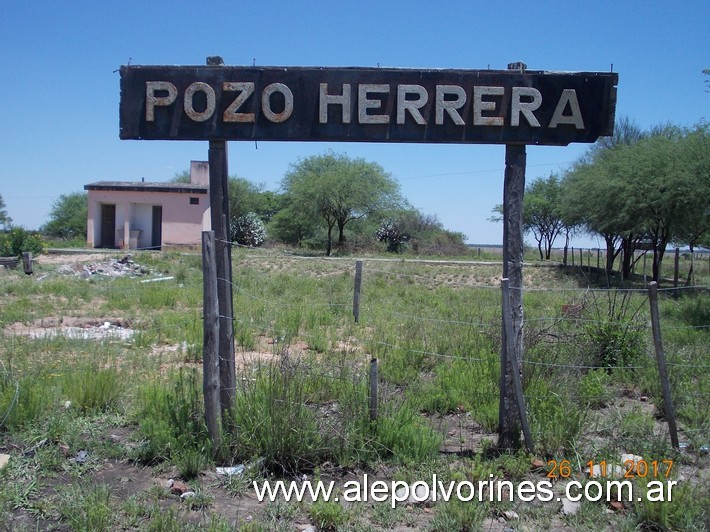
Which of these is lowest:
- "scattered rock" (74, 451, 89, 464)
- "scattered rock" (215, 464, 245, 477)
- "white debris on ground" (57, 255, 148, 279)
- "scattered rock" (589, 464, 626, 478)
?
"scattered rock" (215, 464, 245, 477)

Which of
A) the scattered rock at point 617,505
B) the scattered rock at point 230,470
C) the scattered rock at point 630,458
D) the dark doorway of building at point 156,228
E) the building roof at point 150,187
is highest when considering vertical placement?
the building roof at point 150,187

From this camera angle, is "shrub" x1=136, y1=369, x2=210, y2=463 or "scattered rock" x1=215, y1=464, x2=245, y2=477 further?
"shrub" x1=136, y1=369, x2=210, y2=463

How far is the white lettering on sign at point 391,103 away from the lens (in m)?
5.55

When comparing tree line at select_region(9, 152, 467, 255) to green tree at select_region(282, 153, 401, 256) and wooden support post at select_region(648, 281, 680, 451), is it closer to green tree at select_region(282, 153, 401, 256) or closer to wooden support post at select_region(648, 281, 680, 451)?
green tree at select_region(282, 153, 401, 256)

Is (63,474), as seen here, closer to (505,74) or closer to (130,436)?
(130,436)

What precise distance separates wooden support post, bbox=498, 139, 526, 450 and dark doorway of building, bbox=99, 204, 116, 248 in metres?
36.3

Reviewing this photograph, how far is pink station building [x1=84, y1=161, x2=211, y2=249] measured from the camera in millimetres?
36625

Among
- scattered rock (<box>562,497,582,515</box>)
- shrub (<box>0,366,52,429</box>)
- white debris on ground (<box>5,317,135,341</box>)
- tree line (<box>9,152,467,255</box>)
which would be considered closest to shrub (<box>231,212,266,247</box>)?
tree line (<box>9,152,467,255</box>)

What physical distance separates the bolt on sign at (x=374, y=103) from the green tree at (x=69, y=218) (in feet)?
178

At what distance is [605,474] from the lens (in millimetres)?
4828

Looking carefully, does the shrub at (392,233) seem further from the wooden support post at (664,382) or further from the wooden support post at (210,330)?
the wooden support post at (210,330)

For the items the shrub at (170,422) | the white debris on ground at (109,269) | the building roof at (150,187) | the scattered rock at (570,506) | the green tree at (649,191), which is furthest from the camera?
the building roof at (150,187)

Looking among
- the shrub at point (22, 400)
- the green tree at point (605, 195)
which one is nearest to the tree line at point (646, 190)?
the green tree at point (605, 195)

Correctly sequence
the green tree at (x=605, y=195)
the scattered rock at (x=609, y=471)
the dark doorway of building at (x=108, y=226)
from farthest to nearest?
the dark doorway of building at (x=108, y=226), the green tree at (x=605, y=195), the scattered rock at (x=609, y=471)
